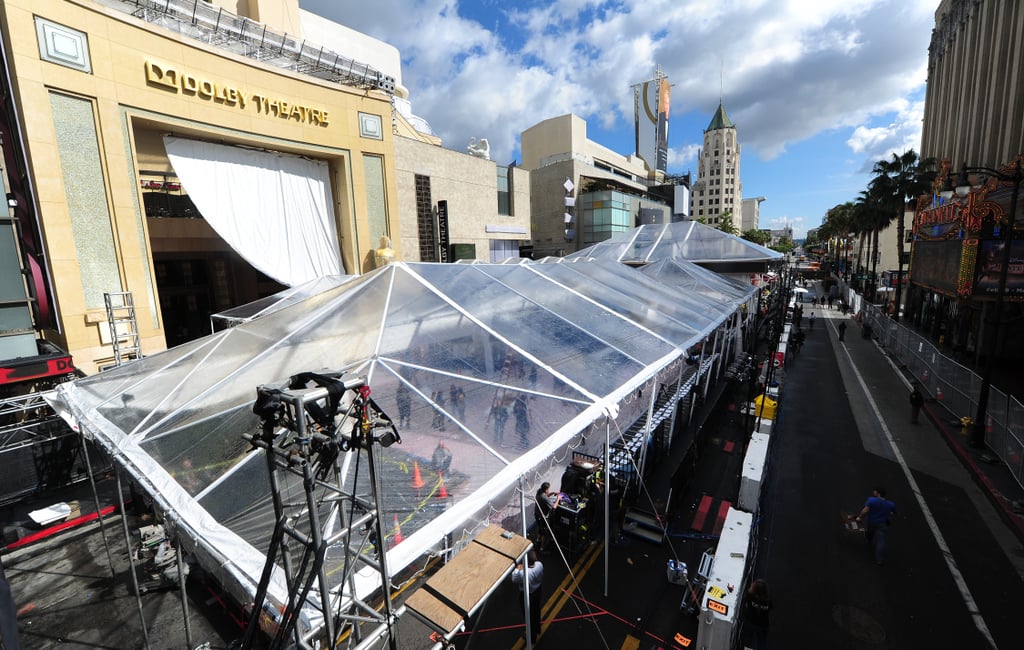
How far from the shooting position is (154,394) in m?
7.87

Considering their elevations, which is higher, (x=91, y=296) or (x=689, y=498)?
(x=91, y=296)

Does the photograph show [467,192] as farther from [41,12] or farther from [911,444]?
[911,444]

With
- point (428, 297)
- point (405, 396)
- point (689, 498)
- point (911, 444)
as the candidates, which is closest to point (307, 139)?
point (428, 297)

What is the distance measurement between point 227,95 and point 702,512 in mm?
22983

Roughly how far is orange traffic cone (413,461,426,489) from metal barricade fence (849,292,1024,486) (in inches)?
554

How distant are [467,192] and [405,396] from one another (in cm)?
2857

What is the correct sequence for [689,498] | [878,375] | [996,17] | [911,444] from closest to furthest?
[689,498]
[911,444]
[878,375]
[996,17]

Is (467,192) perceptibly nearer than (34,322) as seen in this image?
No

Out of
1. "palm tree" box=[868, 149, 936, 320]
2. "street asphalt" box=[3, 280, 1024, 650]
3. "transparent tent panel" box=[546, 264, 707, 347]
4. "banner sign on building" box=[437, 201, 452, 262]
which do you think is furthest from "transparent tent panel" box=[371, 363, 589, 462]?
"palm tree" box=[868, 149, 936, 320]

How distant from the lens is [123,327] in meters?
15.6

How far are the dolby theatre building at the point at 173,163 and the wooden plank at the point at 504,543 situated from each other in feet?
54.9

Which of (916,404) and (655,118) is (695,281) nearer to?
(916,404)

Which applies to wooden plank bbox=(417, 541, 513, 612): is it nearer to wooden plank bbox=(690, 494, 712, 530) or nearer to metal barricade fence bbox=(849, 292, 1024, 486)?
wooden plank bbox=(690, 494, 712, 530)

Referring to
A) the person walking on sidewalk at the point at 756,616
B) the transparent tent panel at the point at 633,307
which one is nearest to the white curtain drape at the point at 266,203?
the transparent tent panel at the point at 633,307
